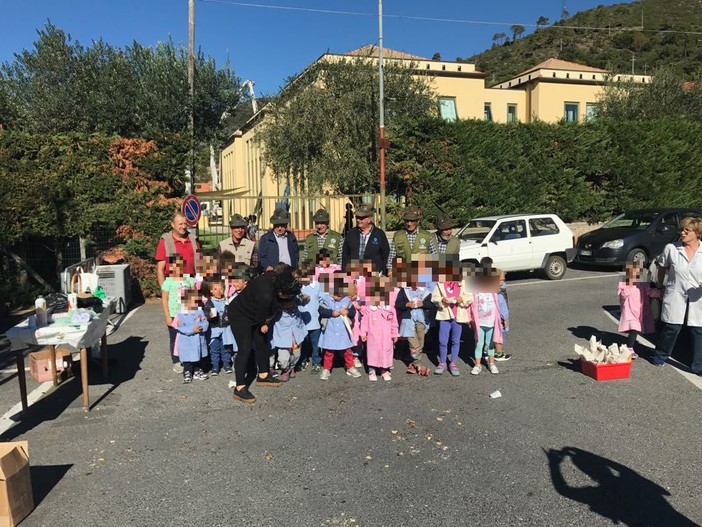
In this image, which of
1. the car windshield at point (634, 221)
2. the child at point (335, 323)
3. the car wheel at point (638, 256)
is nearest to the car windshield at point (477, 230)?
the car wheel at point (638, 256)

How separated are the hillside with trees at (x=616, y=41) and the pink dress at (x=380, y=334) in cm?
5907

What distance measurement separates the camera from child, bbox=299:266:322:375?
6.29 m

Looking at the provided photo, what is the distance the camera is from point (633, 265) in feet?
21.7

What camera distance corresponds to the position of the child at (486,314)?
20.1 ft

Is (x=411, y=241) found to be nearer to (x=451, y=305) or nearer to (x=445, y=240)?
(x=445, y=240)

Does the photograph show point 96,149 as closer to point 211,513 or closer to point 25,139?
point 25,139

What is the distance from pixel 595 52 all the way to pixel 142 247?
79292 mm

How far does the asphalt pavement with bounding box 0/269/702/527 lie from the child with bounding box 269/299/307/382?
221 mm

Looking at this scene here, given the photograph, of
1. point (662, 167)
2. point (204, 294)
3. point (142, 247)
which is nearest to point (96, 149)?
point (142, 247)

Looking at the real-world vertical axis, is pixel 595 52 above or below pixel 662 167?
above

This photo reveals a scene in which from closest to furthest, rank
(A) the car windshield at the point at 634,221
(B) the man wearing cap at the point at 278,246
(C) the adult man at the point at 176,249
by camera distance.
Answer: (C) the adult man at the point at 176,249, (B) the man wearing cap at the point at 278,246, (A) the car windshield at the point at 634,221

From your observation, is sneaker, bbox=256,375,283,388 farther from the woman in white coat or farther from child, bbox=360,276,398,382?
the woman in white coat

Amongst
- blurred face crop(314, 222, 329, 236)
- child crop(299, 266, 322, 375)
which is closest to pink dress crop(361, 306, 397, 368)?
child crop(299, 266, 322, 375)

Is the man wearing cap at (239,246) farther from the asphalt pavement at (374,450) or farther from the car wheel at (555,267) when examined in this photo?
the car wheel at (555,267)
